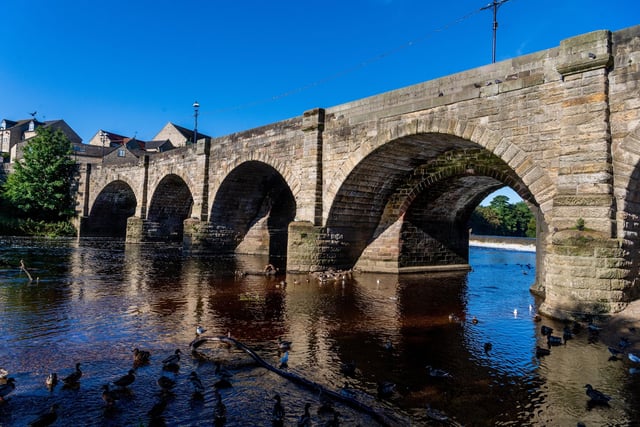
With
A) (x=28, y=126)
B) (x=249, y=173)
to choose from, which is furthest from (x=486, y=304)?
(x=28, y=126)

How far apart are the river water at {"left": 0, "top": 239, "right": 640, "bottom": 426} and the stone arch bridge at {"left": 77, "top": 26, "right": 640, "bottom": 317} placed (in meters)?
2.13

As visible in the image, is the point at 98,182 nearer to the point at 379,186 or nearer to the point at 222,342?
the point at 379,186

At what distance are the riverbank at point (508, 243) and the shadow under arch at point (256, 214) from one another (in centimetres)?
2366

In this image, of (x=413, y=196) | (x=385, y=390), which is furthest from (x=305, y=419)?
(x=413, y=196)

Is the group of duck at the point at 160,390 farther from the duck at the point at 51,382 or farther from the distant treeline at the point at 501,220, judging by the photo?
the distant treeline at the point at 501,220

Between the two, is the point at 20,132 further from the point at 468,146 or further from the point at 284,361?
the point at 284,361

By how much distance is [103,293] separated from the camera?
1175 cm

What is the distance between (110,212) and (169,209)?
11262 mm

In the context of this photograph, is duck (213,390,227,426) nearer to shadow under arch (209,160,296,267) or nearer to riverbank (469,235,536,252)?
shadow under arch (209,160,296,267)

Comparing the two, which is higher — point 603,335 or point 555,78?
point 555,78

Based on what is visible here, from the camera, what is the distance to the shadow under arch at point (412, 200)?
14.8m

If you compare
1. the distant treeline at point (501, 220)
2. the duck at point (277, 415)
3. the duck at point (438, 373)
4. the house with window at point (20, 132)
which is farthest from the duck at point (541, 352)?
the house with window at point (20, 132)

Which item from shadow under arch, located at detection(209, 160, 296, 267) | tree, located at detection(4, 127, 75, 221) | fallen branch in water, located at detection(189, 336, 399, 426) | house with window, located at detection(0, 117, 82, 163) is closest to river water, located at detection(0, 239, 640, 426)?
fallen branch in water, located at detection(189, 336, 399, 426)

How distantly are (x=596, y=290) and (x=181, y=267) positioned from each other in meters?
15.3
